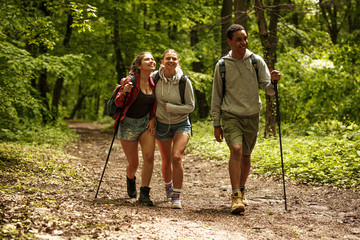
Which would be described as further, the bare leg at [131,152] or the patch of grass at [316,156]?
the patch of grass at [316,156]

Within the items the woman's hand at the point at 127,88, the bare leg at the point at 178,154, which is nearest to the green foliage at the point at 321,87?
the bare leg at the point at 178,154

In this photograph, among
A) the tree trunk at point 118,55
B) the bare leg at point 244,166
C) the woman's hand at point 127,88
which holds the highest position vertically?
the tree trunk at point 118,55

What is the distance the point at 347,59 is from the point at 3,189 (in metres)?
9.70

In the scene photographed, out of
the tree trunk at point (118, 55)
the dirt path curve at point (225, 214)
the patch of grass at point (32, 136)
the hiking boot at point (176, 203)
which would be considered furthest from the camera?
the tree trunk at point (118, 55)

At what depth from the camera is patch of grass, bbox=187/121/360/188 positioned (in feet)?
21.2

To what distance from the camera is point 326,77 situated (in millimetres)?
10906

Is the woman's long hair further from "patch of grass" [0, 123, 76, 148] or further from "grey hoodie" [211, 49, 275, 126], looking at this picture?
"patch of grass" [0, 123, 76, 148]

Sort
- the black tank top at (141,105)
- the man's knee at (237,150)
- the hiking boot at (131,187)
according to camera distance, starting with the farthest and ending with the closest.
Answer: the hiking boot at (131,187) < the black tank top at (141,105) < the man's knee at (237,150)

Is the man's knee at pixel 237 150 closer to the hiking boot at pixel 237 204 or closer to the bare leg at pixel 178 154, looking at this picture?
the hiking boot at pixel 237 204

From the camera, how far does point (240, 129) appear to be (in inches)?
197

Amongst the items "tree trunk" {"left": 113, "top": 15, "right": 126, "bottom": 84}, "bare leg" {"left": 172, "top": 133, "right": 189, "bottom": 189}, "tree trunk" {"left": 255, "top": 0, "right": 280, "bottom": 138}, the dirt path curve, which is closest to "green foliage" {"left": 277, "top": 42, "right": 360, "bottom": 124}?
"tree trunk" {"left": 255, "top": 0, "right": 280, "bottom": 138}

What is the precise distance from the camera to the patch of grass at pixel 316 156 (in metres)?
6.46

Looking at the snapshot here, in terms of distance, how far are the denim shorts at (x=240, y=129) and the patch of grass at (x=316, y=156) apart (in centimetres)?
212

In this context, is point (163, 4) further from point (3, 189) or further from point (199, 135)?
point (3, 189)
